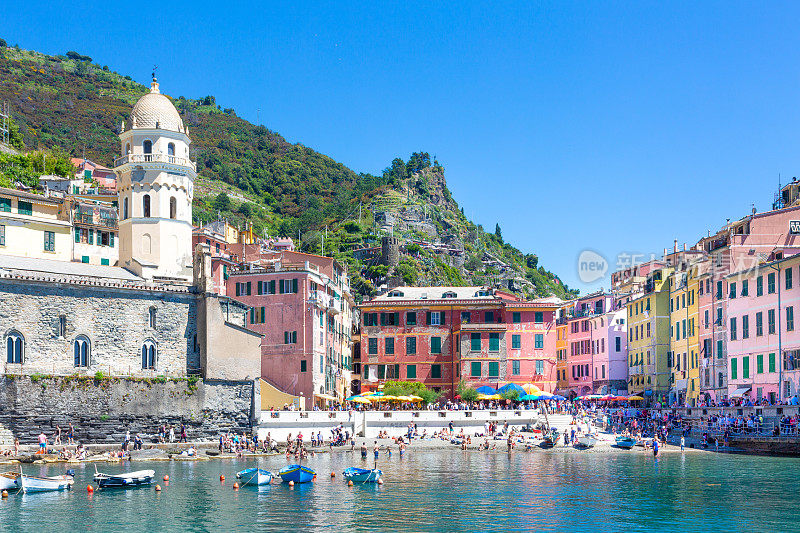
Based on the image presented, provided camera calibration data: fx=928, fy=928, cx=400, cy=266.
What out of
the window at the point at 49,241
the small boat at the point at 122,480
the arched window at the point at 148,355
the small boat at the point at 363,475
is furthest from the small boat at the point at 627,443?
the window at the point at 49,241

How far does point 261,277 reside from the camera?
73000 millimetres

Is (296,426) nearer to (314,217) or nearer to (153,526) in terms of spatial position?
(153,526)

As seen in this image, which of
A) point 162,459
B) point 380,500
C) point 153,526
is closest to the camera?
point 153,526

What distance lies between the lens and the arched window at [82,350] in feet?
185

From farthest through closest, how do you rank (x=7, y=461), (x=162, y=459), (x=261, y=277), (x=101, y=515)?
(x=261, y=277) < (x=162, y=459) < (x=7, y=461) < (x=101, y=515)

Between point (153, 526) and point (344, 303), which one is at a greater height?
point (344, 303)

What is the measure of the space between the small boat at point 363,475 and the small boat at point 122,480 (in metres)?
9.07

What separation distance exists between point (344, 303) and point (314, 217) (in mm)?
102047

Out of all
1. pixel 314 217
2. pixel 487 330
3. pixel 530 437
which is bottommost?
pixel 530 437

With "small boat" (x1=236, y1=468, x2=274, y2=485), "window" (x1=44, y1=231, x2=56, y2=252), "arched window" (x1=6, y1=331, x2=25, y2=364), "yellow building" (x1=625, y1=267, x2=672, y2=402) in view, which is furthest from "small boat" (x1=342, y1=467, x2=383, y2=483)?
"yellow building" (x1=625, y1=267, x2=672, y2=402)

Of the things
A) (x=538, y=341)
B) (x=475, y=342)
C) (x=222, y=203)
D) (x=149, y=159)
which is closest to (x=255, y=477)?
(x=149, y=159)

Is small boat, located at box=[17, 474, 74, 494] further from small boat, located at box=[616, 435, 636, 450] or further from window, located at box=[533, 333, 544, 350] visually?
window, located at box=[533, 333, 544, 350]

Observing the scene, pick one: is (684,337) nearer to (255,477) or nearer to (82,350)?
(255,477)

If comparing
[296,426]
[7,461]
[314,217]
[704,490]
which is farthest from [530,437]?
[314,217]
